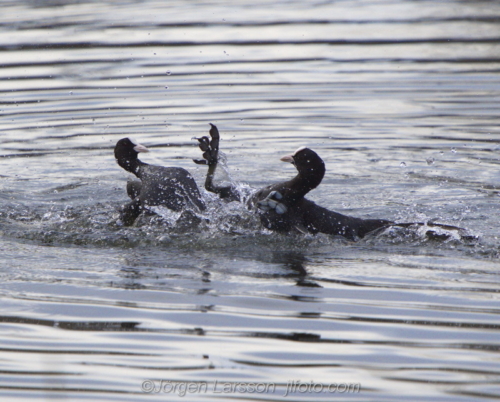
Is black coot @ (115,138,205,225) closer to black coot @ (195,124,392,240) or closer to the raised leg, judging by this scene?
the raised leg

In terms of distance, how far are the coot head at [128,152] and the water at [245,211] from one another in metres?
0.52

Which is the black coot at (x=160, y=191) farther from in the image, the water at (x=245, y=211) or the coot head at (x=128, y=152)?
the water at (x=245, y=211)

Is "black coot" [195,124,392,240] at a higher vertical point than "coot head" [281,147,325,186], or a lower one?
lower

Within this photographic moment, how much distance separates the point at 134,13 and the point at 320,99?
7231 mm

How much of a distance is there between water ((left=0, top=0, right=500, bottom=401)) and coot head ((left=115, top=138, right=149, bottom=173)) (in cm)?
52

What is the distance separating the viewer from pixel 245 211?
771 centimetres

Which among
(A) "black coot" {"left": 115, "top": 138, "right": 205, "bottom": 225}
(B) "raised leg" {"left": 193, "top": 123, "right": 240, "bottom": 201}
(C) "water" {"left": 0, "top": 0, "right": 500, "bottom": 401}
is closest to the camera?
(C) "water" {"left": 0, "top": 0, "right": 500, "bottom": 401}

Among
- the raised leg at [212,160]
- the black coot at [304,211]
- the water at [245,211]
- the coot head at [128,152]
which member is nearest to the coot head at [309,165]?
the black coot at [304,211]

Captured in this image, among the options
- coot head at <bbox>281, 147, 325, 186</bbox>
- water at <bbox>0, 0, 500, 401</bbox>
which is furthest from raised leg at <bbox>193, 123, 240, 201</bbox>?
coot head at <bbox>281, 147, 325, 186</bbox>

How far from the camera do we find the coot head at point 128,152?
26.9 ft

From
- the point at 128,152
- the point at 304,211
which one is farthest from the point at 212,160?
the point at 304,211

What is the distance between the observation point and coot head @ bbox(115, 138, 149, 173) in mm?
8211

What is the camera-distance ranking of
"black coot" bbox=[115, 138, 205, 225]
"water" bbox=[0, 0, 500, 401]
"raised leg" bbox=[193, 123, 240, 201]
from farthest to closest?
"raised leg" bbox=[193, 123, 240, 201] → "black coot" bbox=[115, 138, 205, 225] → "water" bbox=[0, 0, 500, 401]

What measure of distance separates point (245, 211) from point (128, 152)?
1360 mm
